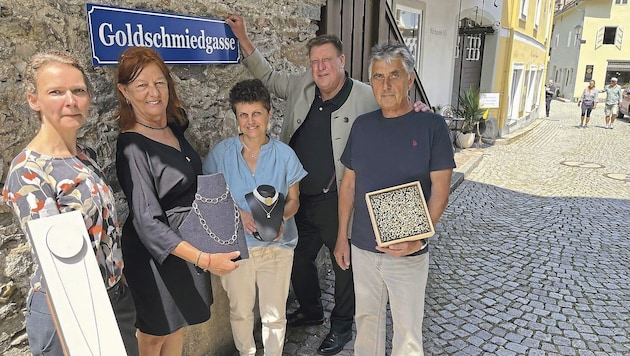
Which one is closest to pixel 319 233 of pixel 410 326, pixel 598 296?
pixel 410 326

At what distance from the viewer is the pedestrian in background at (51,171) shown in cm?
136

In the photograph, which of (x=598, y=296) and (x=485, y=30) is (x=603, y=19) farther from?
(x=598, y=296)

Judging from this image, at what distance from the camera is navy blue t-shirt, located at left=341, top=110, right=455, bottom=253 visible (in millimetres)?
2176

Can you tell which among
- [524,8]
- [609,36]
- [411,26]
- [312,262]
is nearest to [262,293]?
[312,262]

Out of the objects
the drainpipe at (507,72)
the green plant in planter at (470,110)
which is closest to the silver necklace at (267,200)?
the green plant in planter at (470,110)

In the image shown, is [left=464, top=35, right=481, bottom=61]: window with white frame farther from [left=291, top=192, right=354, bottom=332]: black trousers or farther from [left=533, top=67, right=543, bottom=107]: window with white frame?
[left=291, top=192, right=354, bottom=332]: black trousers

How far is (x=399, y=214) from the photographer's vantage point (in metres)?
2.17

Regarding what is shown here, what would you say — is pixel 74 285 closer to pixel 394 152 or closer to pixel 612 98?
pixel 394 152

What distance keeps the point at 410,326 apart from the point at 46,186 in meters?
1.88

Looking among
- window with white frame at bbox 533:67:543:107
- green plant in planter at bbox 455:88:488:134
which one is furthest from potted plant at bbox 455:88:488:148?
window with white frame at bbox 533:67:543:107

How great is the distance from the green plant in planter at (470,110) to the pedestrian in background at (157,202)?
9.81m

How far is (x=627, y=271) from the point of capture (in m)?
4.45

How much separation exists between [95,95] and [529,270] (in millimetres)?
4251

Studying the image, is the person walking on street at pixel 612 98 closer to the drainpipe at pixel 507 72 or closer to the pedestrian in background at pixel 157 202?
the drainpipe at pixel 507 72
